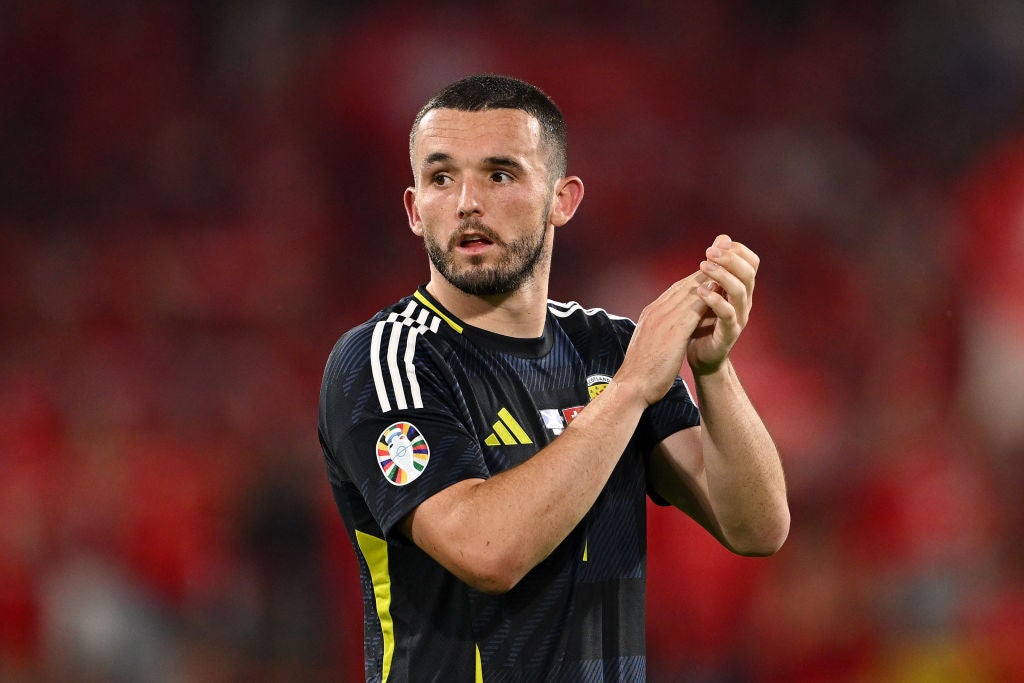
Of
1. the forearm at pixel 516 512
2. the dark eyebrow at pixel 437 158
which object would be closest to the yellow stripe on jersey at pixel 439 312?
the dark eyebrow at pixel 437 158

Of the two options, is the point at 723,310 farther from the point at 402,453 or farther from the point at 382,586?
the point at 382,586

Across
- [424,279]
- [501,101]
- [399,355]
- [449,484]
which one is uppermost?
[424,279]

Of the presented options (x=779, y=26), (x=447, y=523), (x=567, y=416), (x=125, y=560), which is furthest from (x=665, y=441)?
(x=779, y=26)

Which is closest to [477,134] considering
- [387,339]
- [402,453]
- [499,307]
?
[499,307]

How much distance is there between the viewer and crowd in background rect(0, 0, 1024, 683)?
4.57m

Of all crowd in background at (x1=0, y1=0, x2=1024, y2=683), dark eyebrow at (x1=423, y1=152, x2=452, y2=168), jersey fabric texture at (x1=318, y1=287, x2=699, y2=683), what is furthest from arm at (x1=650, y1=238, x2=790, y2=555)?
crowd in background at (x1=0, y1=0, x2=1024, y2=683)

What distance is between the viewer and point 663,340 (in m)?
1.82

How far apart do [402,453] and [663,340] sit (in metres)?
0.46

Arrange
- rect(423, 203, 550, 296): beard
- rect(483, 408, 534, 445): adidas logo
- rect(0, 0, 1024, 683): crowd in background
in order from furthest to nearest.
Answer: rect(0, 0, 1024, 683): crowd in background → rect(423, 203, 550, 296): beard → rect(483, 408, 534, 445): adidas logo

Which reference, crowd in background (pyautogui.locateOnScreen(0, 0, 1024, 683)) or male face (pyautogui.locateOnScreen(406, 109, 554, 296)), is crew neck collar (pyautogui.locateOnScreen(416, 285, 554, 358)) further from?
crowd in background (pyautogui.locateOnScreen(0, 0, 1024, 683))

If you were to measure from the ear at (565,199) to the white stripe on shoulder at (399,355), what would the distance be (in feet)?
1.14

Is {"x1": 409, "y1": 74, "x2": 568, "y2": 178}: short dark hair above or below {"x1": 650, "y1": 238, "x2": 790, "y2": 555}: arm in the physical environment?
above

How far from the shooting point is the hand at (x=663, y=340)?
179 centimetres

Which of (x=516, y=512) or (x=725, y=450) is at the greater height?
(x=725, y=450)
